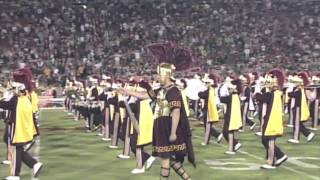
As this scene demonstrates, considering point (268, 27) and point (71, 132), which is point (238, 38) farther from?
point (71, 132)

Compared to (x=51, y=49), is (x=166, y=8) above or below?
above

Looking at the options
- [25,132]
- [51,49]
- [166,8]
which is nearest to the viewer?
[25,132]

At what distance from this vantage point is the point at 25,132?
396 inches

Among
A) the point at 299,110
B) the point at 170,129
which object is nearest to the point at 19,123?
the point at 170,129

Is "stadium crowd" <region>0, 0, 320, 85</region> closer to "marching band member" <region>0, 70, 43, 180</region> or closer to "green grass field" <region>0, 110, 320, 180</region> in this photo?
"green grass field" <region>0, 110, 320, 180</region>

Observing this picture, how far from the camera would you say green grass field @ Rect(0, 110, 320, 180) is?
10578 millimetres

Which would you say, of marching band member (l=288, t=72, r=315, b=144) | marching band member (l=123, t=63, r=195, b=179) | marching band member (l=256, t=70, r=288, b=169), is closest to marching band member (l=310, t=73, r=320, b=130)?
marching band member (l=288, t=72, r=315, b=144)

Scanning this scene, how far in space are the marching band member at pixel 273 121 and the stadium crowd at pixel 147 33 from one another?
74.7ft

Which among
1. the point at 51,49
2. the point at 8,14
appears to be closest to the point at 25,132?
the point at 51,49

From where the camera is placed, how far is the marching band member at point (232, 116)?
42.6ft

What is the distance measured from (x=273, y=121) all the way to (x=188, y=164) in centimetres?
179

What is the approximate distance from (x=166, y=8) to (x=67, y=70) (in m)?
11.2

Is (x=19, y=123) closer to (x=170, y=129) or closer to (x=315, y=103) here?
(x=170, y=129)

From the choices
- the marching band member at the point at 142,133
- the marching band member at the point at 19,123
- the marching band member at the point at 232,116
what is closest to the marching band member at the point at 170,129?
the marching band member at the point at 142,133
